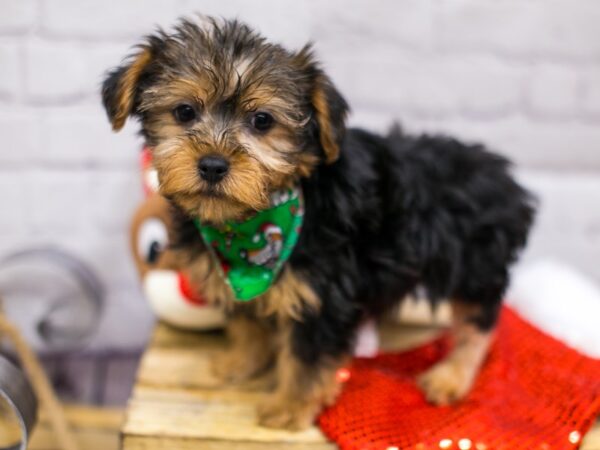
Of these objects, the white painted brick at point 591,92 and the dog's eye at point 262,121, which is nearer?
the dog's eye at point 262,121

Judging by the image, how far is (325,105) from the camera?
1.47 metres

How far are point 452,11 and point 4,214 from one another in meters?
1.80

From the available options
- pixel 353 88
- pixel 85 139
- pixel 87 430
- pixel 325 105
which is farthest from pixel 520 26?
pixel 87 430

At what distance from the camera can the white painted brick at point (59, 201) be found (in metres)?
2.36

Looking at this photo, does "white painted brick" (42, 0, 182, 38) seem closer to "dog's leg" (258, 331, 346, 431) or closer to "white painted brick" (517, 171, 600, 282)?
"dog's leg" (258, 331, 346, 431)

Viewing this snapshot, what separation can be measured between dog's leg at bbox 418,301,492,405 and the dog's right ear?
1119mm

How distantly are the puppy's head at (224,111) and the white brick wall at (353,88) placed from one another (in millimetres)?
692

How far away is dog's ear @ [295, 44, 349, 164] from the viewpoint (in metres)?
1.48

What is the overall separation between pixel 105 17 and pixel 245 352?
121 centimetres

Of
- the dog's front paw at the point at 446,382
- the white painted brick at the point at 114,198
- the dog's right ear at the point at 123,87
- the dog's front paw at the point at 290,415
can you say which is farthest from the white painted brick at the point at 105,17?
the dog's front paw at the point at 446,382

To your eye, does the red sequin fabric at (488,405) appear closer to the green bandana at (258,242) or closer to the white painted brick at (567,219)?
the green bandana at (258,242)

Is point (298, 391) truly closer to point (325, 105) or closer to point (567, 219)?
point (325, 105)

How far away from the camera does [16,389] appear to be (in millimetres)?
1547

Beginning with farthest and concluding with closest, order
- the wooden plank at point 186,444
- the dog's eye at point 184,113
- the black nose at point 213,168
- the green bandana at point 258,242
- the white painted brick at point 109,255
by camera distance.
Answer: the white painted brick at point 109,255 < the wooden plank at point 186,444 < the green bandana at point 258,242 < the dog's eye at point 184,113 < the black nose at point 213,168
